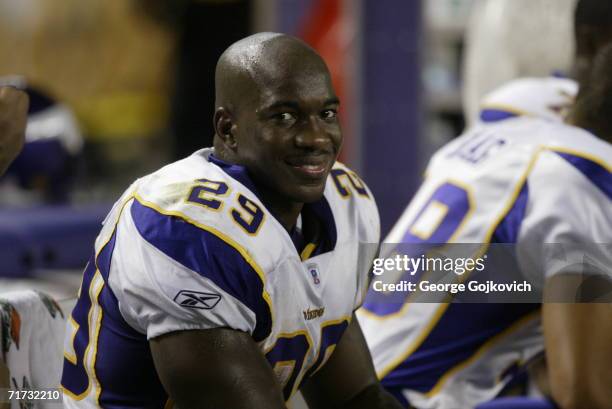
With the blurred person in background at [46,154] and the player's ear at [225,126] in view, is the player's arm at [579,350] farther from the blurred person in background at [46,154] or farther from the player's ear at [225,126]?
the blurred person in background at [46,154]

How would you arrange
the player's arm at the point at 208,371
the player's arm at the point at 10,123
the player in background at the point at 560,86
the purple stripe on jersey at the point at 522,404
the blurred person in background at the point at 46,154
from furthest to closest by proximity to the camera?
the blurred person in background at the point at 46,154 → the player in background at the point at 560,86 → the purple stripe on jersey at the point at 522,404 → the player's arm at the point at 10,123 → the player's arm at the point at 208,371

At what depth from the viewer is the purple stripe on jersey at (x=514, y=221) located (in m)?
1.42

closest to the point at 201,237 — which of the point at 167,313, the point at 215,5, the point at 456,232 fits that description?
the point at 167,313

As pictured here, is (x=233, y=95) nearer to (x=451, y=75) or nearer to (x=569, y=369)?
(x=569, y=369)

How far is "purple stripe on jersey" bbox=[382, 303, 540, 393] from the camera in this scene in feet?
4.87

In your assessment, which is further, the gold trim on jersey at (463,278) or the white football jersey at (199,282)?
the gold trim on jersey at (463,278)

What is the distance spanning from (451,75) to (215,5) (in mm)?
1197

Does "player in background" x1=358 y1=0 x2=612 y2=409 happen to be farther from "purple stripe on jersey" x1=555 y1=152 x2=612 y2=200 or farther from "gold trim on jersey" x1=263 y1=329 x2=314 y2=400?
"gold trim on jersey" x1=263 y1=329 x2=314 y2=400

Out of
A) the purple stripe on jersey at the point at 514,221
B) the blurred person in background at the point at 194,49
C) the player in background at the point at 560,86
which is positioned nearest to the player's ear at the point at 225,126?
the purple stripe on jersey at the point at 514,221

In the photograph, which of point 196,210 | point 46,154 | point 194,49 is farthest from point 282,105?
point 194,49

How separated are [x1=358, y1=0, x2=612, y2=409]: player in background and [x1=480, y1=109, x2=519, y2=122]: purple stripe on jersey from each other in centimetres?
9

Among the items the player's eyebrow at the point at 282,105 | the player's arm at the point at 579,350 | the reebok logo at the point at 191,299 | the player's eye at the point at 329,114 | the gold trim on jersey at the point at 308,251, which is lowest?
the player's arm at the point at 579,350

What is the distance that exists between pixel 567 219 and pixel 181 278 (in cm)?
59

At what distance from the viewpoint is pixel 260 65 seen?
1.11 meters
